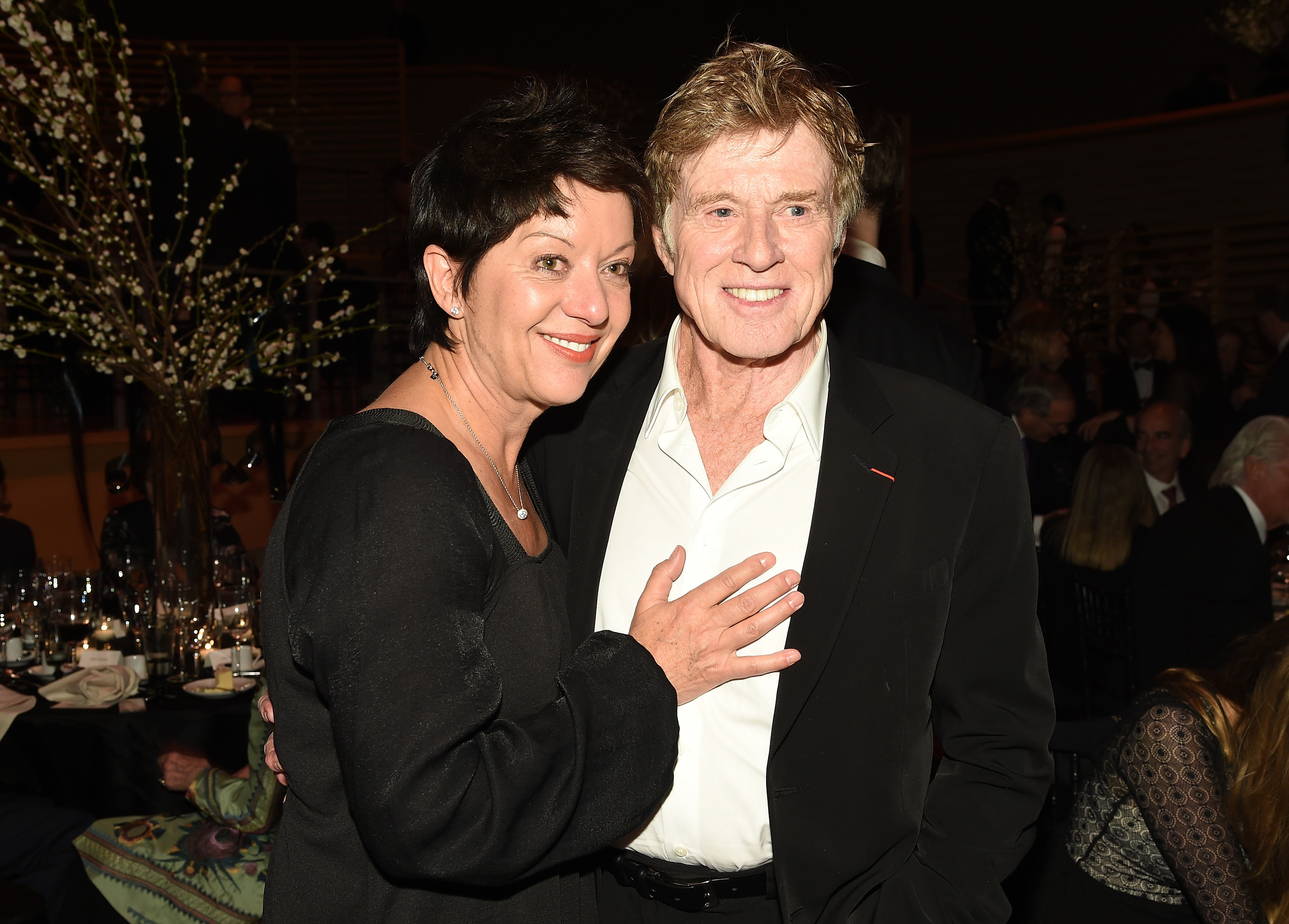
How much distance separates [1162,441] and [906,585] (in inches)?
170

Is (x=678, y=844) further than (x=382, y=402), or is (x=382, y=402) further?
(x=678, y=844)

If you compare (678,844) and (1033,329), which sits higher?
(1033,329)

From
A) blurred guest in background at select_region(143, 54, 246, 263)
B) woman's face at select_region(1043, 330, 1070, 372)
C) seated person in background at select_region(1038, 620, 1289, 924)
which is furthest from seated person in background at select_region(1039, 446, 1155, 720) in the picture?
blurred guest in background at select_region(143, 54, 246, 263)

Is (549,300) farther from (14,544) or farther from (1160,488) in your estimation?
(1160,488)

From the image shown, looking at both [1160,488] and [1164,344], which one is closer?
[1160,488]

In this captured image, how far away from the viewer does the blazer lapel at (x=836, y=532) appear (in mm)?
1466

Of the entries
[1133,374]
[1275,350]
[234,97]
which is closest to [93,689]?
[234,97]

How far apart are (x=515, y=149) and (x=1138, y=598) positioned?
129 inches

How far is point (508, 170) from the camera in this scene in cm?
136

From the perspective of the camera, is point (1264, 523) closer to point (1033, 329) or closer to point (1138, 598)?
point (1138, 598)

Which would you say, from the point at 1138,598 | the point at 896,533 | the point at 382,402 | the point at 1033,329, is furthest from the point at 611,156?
the point at 1033,329

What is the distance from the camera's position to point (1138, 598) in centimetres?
384

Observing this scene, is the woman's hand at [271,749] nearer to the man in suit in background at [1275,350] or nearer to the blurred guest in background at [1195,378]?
the blurred guest in background at [1195,378]

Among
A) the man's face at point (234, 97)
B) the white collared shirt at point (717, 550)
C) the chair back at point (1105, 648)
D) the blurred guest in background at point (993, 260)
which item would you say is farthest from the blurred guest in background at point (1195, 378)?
the man's face at point (234, 97)
